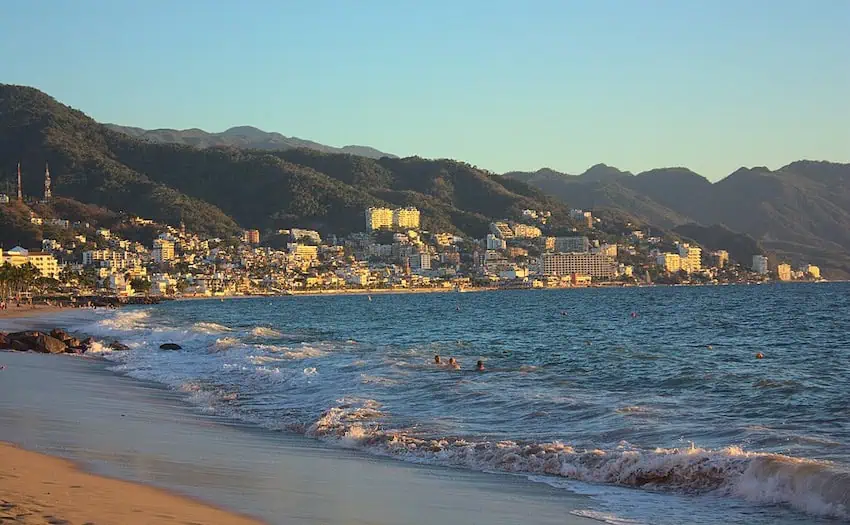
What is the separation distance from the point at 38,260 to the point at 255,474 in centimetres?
14322

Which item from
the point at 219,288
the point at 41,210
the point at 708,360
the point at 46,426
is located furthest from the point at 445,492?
the point at 41,210

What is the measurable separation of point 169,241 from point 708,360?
534 feet

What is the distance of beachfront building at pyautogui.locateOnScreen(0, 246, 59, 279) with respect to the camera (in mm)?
136875

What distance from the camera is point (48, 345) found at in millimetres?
35094

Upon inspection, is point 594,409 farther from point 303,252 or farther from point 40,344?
point 303,252

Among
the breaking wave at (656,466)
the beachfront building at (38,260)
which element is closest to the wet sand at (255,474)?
the breaking wave at (656,466)

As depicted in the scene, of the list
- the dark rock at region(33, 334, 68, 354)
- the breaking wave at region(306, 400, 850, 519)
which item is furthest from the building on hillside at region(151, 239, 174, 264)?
the breaking wave at region(306, 400, 850, 519)

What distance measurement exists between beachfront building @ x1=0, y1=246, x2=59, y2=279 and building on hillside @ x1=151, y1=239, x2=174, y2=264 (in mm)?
24393

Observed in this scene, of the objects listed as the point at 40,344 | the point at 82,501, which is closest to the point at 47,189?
the point at 40,344

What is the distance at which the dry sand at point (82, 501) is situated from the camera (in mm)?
8188

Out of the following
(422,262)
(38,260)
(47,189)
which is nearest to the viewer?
(38,260)

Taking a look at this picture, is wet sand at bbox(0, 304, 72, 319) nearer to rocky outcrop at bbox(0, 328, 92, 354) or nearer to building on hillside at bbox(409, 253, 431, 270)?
rocky outcrop at bbox(0, 328, 92, 354)

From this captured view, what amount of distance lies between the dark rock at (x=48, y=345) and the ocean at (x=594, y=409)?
5.45 feet

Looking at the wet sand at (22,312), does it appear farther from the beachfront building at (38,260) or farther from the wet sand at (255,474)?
the wet sand at (255,474)
